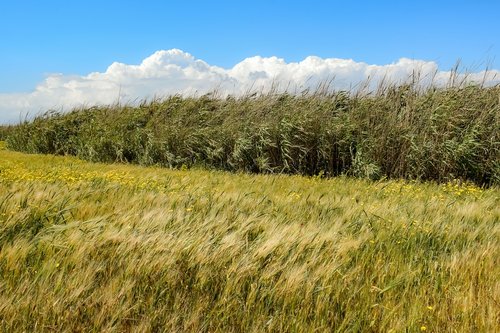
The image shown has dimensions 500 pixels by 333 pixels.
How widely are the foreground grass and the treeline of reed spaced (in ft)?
19.9

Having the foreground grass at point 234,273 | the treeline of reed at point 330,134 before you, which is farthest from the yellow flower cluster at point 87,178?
the treeline of reed at point 330,134

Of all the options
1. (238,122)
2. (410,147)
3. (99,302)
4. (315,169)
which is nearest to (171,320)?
(99,302)

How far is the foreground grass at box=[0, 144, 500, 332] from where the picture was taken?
2617mm

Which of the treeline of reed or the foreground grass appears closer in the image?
the foreground grass

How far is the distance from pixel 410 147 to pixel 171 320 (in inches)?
350

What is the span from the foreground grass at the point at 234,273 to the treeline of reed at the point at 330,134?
238 inches

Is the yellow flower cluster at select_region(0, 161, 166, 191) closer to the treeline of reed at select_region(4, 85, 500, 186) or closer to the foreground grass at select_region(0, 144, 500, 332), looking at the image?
the foreground grass at select_region(0, 144, 500, 332)

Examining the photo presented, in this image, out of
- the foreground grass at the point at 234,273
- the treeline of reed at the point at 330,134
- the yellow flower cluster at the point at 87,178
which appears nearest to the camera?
the foreground grass at the point at 234,273

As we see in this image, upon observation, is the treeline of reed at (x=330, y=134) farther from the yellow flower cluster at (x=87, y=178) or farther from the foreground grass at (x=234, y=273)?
the foreground grass at (x=234, y=273)

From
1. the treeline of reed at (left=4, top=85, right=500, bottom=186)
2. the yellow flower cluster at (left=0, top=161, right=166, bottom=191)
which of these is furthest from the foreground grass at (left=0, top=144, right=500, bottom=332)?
the treeline of reed at (left=4, top=85, right=500, bottom=186)

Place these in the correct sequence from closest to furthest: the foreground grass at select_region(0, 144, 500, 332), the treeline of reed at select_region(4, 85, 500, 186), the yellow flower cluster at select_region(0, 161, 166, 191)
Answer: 1. the foreground grass at select_region(0, 144, 500, 332)
2. the yellow flower cluster at select_region(0, 161, 166, 191)
3. the treeline of reed at select_region(4, 85, 500, 186)

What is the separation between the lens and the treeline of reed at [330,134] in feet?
33.1

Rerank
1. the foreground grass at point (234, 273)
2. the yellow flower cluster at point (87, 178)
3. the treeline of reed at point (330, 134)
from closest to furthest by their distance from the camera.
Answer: the foreground grass at point (234, 273)
the yellow flower cluster at point (87, 178)
the treeline of reed at point (330, 134)

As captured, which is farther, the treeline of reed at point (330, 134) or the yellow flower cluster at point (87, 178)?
the treeline of reed at point (330, 134)
